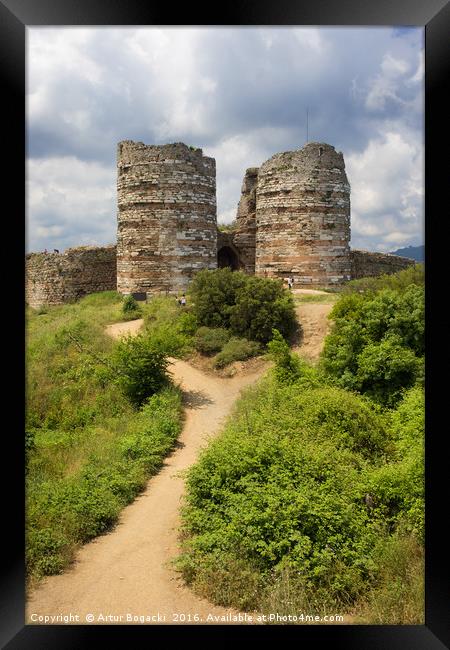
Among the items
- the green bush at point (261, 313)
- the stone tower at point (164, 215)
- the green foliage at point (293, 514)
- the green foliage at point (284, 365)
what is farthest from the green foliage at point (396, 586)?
the stone tower at point (164, 215)

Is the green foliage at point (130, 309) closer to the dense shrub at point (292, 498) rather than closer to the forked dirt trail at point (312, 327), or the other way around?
the forked dirt trail at point (312, 327)

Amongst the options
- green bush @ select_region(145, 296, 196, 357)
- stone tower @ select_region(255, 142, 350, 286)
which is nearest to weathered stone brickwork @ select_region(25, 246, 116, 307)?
green bush @ select_region(145, 296, 196, 357)

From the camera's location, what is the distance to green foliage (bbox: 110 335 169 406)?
40.5 feet

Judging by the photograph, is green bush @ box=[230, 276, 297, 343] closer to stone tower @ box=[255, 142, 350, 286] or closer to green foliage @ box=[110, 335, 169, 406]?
green foliage @ box=[110, 335, 169, 406]

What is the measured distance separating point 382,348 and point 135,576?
7274 mm

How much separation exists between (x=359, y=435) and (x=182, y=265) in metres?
13.7

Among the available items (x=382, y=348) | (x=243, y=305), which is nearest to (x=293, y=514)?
(x=382, y=348)

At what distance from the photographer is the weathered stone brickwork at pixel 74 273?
25234 millimetres
